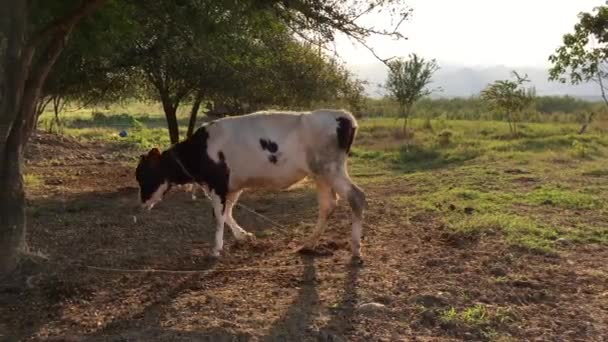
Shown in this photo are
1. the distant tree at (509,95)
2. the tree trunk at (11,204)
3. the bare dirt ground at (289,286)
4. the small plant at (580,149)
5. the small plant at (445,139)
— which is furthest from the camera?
the distant tree at (509,95)

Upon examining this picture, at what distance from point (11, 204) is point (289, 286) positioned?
3111 mm

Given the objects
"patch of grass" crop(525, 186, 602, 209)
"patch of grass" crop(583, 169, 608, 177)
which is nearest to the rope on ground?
"patch of grass" crop(525, 186, 602, 209)

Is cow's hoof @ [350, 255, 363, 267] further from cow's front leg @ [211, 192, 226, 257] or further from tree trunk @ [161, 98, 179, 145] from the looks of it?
Result: tree trunk @ [161, 98, 179, 145]

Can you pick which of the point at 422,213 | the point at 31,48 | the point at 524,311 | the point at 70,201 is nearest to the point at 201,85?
the point at 70,201

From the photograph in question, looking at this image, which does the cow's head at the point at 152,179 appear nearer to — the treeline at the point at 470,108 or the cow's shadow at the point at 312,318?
the cow's shadow at the point at 312,318

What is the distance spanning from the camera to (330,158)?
8641 millimetres

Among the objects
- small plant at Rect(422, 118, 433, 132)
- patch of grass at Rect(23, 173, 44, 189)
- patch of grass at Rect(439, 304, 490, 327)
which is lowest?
patch of grass at Rect(439, 304, 490, 327)

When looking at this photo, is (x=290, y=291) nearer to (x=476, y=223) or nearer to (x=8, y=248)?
(x=8, y=248)

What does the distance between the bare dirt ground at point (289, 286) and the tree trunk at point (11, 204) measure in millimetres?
257

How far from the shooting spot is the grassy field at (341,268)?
20.1ft

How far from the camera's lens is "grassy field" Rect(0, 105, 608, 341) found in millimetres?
6113

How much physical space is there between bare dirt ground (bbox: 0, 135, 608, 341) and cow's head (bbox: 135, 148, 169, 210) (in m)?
0.62

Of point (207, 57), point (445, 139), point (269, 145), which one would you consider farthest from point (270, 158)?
point (445, 139)

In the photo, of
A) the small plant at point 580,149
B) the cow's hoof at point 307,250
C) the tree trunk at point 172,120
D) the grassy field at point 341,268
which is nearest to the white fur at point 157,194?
the grassy field at point 341,268
